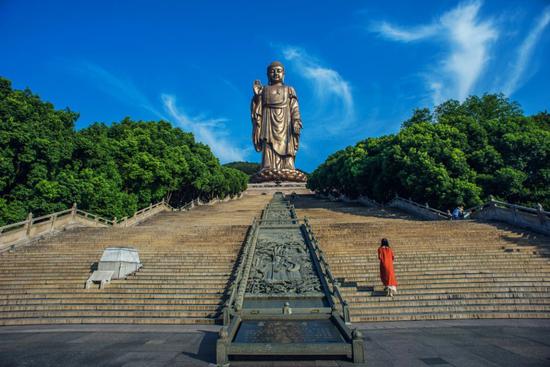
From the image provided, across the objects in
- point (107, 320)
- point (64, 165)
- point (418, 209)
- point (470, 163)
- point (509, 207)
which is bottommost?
point (107, 320)

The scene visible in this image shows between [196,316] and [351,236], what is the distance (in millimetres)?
8125

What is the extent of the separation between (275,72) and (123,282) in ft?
171

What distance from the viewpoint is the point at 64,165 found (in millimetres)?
17453

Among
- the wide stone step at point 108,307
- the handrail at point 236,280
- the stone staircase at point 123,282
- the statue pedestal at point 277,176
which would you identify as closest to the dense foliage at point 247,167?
the statue pedestal at point 277,176

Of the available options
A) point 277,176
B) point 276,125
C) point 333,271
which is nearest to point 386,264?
point 333,271

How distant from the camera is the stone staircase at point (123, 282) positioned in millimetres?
8070

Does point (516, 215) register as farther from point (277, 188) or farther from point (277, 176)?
point (277, 176)

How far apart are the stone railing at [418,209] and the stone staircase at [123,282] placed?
37.0 feet

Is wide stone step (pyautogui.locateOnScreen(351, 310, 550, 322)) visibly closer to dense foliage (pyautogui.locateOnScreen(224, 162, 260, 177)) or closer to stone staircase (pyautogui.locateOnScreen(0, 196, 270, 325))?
stone staircase (pyautogui.locateOnScreen(0, 196, 270, 325))

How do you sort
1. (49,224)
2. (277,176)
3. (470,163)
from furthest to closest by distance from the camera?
(277,176)
(470,163)
(49,224)

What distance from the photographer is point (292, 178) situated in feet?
188

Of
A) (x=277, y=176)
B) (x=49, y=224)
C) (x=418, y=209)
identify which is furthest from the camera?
(x=277, y=176)

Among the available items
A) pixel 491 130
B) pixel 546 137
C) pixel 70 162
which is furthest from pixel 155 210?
pixel 546 137

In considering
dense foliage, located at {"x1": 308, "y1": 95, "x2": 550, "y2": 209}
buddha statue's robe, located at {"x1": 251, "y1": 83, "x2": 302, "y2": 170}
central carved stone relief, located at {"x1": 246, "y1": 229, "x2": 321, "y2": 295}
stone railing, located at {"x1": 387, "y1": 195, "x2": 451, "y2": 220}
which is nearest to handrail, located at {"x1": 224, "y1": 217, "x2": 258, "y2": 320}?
central carved stone relief, located at {"x1": 246, "y1": 229, "x2": 321, "y2": 295}
